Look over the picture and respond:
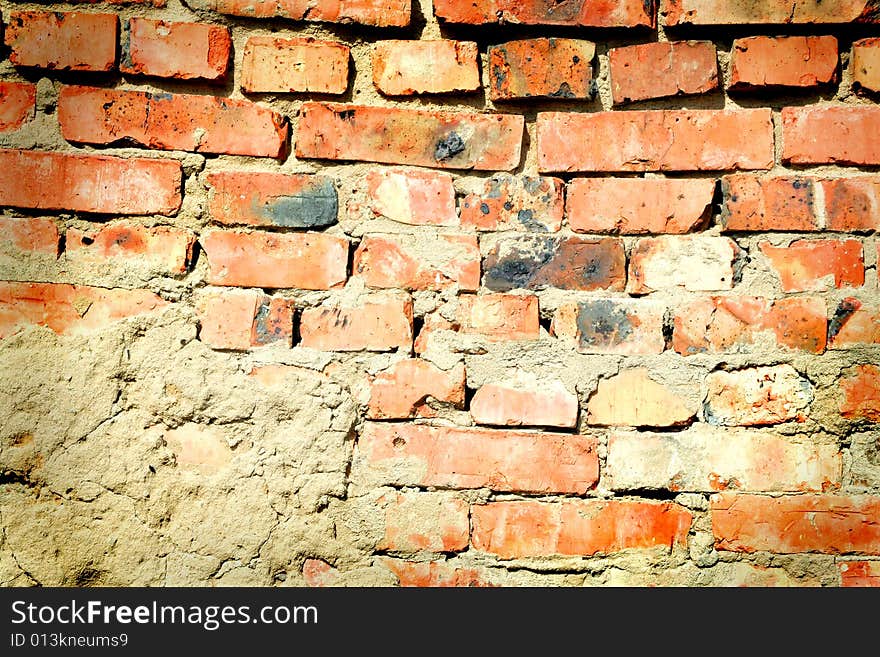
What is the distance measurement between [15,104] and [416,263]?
613 millimetres

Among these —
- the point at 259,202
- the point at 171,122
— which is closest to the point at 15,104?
the point at 171,122

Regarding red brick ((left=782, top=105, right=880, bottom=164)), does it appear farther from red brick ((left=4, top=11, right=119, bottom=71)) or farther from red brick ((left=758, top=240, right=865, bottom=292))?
red brick ((left=4, top=11, right=119, bottom=71))

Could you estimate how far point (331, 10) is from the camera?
1.10 meters

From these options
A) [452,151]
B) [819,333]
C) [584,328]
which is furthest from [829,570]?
[452,151]

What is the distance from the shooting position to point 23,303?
1078 millimetres

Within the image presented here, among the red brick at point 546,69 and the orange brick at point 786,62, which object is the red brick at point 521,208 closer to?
the red brick at point 546,69

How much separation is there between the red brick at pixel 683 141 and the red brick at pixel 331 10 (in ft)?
1.11

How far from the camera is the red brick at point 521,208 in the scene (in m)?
1.11

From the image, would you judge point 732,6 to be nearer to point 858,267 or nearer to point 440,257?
point 858,267

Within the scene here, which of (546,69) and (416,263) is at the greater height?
(546,69)

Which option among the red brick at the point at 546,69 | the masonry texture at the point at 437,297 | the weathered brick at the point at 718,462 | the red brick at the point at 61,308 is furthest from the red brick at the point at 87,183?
the weathered brick at the point at 718,462

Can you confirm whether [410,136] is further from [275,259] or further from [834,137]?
[834,137]

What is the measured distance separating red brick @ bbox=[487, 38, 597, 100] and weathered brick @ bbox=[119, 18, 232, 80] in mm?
406

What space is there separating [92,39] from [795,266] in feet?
3.46
